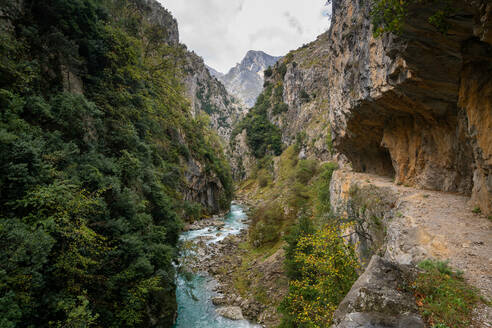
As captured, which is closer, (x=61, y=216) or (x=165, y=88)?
(x=61, y=216)

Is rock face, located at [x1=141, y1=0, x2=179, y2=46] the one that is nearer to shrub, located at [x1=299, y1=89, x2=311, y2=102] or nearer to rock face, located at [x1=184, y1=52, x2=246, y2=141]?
shrub, located at [x1=299, y1=89, x2=311, y2=102]

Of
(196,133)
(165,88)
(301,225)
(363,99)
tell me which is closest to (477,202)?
(363,99)

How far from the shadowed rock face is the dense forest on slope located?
1342 centimetres

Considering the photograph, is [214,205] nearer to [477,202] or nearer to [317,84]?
[477,202]

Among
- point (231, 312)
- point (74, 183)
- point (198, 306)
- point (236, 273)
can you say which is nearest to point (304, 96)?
point (236, 273)

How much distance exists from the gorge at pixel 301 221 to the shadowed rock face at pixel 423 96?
2.7 inches

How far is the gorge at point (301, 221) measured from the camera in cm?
522

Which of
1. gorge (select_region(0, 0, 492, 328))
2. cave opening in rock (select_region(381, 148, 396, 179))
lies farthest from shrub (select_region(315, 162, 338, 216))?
cave opening in rock (select_region(381, 148, 396, 179))

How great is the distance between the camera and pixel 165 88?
24.9m

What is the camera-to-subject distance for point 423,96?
339 inches

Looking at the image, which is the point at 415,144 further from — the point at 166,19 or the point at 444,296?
the point at 166,19

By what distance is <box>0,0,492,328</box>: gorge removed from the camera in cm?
522

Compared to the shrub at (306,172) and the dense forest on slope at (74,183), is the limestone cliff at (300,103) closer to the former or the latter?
the shrub at (306,172)

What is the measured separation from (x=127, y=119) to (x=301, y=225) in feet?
50.4
